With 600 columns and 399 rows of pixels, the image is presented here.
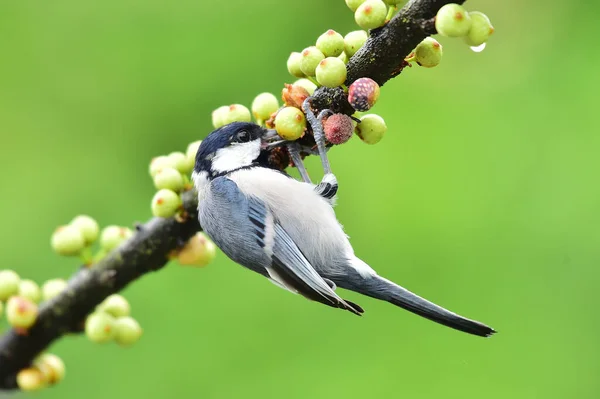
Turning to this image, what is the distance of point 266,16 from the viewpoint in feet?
11.3

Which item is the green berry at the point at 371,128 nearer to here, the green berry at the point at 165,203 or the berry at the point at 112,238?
the green berry at the point at 165,203

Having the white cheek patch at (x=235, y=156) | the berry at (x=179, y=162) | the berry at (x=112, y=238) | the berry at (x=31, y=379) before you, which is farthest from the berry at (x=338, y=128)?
the berry at (x=31, y=379)

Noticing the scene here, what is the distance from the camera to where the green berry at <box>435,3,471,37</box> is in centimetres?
153

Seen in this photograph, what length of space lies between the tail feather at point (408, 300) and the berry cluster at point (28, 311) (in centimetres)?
81

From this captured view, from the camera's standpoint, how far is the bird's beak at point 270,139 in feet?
7.27

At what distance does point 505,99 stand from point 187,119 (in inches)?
48.2

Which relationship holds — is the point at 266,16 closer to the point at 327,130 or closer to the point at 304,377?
the point at 304,377

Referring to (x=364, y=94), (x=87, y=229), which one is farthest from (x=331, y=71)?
(x=87, y=229)

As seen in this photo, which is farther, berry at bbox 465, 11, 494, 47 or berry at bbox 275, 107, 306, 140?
berry at bbox 275, 107, 306, 140

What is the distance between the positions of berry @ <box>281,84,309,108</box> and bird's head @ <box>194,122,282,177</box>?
0.27 meters

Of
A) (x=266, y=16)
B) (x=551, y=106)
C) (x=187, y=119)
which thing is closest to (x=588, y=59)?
(x=551, y=106)

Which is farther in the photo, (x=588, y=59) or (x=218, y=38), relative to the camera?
(x=218, y=38)

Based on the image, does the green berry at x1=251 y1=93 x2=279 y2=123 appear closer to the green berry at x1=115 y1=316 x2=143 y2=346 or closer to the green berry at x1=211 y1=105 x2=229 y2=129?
the green berry at x1=211 y1=105 x2=229 y2=129

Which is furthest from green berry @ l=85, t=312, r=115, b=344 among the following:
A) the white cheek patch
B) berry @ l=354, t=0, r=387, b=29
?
berry @ l=354, t=0, r=387, b=29
